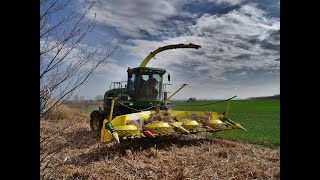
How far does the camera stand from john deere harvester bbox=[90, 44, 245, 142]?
6004 millimetres

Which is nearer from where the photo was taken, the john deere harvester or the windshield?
the john deere harvester

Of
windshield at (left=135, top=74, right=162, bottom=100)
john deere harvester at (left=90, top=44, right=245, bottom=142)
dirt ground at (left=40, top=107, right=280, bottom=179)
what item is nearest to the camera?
dirt ground at (left=40, top=107, right=280, bottom=179)

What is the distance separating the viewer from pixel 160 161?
17.5ft

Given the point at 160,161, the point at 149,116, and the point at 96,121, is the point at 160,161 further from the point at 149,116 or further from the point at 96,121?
the point at 96,121

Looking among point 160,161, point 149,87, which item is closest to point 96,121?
point 149,87

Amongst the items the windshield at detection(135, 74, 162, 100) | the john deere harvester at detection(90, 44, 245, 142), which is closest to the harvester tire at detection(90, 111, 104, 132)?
the john deere harvester at detection(90, 44, 245, 142)

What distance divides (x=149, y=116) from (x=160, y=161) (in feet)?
7.15

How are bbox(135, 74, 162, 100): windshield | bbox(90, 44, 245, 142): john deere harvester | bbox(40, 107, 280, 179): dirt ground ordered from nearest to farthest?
bbox(40, 107, 280, 179): dirt ground < bbox(90, 44, 245, 142): john deere harvester < bbox(135, 74, 162, 100): windshield

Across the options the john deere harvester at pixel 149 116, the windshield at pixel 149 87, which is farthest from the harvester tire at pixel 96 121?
the windshield at pixel 149 87

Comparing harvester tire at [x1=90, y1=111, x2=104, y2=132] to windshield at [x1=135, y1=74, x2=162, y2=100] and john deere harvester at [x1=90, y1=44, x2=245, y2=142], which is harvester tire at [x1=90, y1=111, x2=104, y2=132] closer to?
john deere harvester at [x1=90, y1=44, x2=245, y2=142]

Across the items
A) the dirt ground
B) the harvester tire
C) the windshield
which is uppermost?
the windshield

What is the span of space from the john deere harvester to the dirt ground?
39 centimetres
